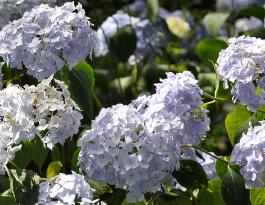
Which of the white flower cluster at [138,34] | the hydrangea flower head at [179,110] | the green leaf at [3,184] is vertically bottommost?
the white flower cluster at [138,34]

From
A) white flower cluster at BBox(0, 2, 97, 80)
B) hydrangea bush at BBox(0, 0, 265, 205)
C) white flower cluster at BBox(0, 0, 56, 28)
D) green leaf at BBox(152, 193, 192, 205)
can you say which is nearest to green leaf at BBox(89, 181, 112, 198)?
hydrangea bush at BBox(0, 0, 265, 205)

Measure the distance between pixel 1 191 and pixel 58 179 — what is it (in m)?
0.31

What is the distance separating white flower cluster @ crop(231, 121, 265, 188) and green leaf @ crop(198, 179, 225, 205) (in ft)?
0.65

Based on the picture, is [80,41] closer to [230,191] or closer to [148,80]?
[230,191]

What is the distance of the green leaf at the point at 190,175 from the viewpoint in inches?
67.6

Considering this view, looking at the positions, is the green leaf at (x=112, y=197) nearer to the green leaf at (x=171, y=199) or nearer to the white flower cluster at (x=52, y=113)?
the green leaf at (x=171, y=199)

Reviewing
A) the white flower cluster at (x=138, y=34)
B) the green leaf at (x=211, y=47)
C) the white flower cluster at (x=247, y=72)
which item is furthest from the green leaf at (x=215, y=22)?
the white flower cluster at (x=247, y=72)

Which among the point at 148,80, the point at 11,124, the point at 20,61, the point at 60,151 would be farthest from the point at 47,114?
the point at 148,80

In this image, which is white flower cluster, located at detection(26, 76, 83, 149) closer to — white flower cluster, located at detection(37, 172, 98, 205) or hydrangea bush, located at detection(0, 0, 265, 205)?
hydrangea bush, located at detection(0, 0, 265, 205)

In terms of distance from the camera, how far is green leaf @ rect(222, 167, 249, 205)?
1725 mm

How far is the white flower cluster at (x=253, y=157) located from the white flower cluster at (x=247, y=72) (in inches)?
2.8

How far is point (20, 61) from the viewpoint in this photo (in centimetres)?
176

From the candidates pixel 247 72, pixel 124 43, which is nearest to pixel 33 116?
pixel 247 72

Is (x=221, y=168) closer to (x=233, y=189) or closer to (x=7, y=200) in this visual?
(x=233, y=189)
